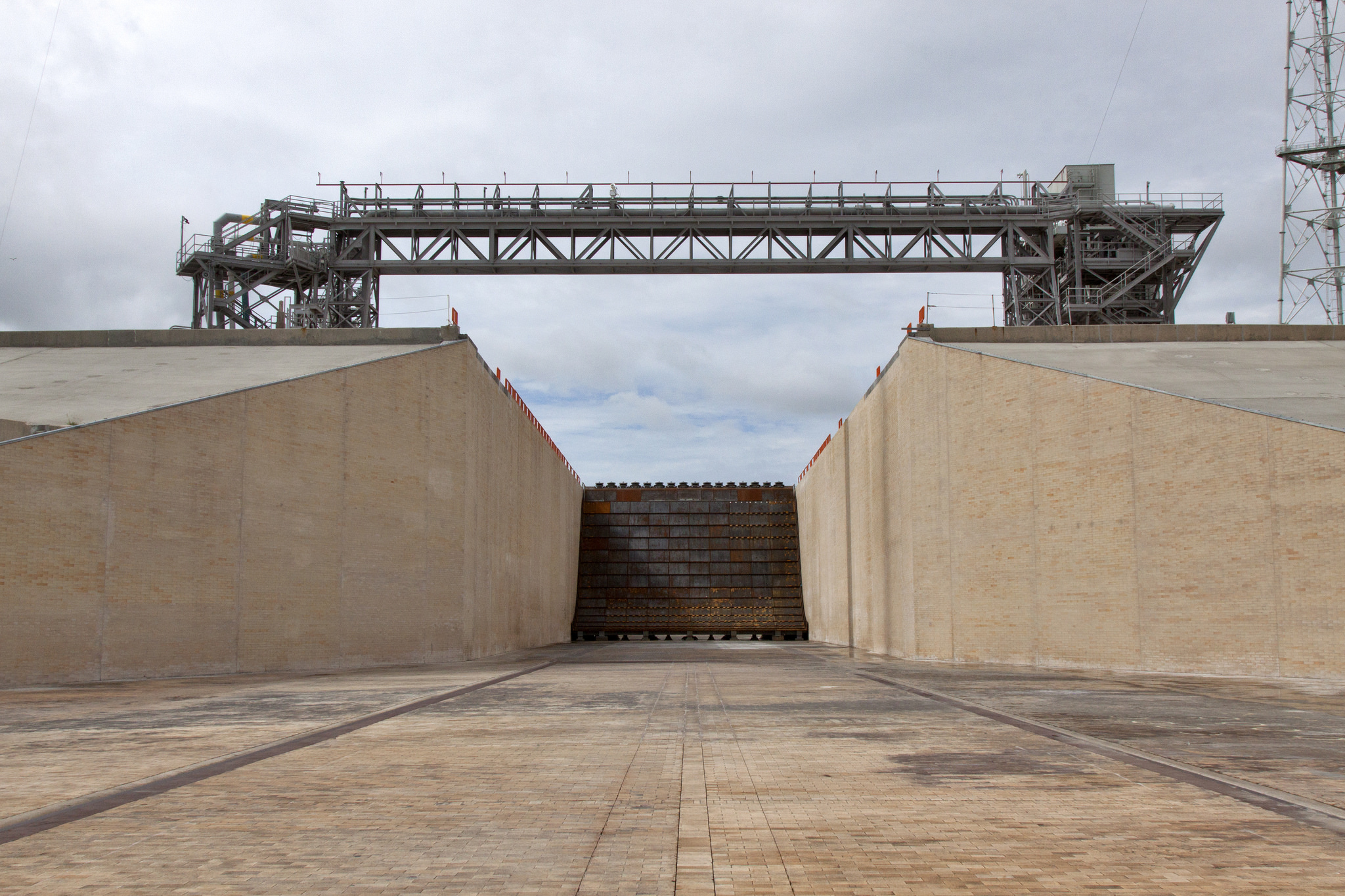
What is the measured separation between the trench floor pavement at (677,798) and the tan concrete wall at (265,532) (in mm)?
3634

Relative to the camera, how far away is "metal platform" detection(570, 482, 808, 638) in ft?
136

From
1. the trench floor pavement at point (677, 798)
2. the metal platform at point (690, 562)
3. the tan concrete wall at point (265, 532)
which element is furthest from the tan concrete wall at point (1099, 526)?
the metal platform at point (690, 562)

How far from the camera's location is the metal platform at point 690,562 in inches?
1629

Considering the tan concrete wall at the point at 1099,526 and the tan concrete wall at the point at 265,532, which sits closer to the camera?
the tan concrete wall at the point at 265,532

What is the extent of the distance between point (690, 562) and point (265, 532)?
25576 millimetres

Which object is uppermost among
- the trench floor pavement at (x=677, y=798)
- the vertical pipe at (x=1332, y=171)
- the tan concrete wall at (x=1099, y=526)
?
the vertical pipe at (x=1332, y=171)

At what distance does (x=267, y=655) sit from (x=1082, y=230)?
28.7m

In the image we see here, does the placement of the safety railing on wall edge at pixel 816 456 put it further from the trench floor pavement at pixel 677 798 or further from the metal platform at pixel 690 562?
the trench floor pavement at pixel 677 798

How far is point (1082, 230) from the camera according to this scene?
34406 millimetres

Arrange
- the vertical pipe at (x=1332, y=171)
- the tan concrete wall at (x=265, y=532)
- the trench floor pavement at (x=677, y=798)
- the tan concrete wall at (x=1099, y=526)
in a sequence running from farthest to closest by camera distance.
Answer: the vertical pipe at (x=1332, y=171), the tan concrete wall at (x=1099, y=526), the tan concrete wall at (x=265, y=532), the trench floor pavement at (x=677, y=798)

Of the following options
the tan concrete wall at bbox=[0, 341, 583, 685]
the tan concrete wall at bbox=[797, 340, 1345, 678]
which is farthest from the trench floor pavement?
the tan concrete wall at bbox=[797, 340, 1345, 678]

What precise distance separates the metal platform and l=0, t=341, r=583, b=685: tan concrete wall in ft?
51.6

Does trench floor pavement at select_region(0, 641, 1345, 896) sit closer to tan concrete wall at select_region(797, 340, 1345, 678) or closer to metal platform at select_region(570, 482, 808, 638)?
tan concrete wall at select_region(797, 340, 1345, 678)

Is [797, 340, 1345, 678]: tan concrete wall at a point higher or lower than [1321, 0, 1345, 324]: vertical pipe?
lower
